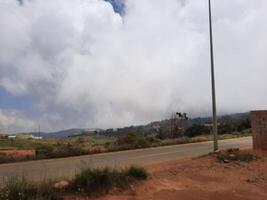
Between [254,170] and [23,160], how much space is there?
49.4 feet

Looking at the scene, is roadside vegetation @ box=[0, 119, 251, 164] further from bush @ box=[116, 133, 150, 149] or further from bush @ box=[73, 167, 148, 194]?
bush @ box=[73, 167, 148, 194]

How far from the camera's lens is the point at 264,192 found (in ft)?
47.9

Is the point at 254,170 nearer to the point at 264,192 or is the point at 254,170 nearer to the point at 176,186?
the point at 264,192

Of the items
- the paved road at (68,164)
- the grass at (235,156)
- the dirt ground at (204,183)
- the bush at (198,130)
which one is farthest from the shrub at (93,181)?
the bush at (198,130)

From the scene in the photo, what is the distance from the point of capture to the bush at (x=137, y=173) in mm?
13898

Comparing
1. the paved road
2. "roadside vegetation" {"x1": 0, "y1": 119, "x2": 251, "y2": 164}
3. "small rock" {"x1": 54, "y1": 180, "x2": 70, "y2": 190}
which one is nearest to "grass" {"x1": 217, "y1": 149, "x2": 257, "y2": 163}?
the paved road

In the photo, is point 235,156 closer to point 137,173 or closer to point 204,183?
point 204,183

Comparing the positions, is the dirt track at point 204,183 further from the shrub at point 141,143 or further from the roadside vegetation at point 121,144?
the shrub at point 141,143

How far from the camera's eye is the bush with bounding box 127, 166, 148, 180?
1390 cm

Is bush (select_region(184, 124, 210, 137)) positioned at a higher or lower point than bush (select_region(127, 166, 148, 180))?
higher

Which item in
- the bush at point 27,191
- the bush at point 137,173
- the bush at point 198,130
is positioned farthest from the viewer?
the bush at point 198,130

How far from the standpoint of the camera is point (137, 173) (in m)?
14.0

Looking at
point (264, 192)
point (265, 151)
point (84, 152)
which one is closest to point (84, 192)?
point (264, 192)

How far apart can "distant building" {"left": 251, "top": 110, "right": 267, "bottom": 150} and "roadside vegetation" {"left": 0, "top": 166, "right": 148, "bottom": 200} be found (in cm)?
1216
